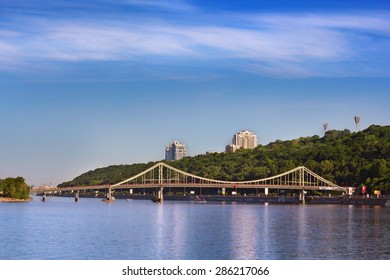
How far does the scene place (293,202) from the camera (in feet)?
515

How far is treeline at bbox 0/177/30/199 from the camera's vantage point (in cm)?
14050

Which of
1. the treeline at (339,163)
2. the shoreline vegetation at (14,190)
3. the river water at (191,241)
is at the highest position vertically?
the treeline at (339,163)

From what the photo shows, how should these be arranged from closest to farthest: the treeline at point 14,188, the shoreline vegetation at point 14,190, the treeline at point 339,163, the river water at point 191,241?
the river water at point 191,241 < the shoreline vegetation at point 14,190 < the treeline at point 14,188 < the treeline at point 339,163

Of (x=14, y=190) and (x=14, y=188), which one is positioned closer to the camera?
(x=14, y=190)

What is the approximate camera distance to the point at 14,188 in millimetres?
140500

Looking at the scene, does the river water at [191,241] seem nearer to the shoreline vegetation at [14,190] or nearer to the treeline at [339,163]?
the shoreline vegetation at [14,190]

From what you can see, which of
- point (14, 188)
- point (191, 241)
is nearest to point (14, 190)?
point (14, 188)

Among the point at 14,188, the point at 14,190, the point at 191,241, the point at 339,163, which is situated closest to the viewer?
the point at 191,241

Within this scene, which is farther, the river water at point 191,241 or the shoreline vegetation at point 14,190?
the shoreline vegetation at point 14,190

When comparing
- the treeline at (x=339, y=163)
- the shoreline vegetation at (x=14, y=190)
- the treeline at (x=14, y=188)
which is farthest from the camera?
the treeline at (x=339, y=163)

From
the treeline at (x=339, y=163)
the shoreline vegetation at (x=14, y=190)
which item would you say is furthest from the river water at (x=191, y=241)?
the treeline at (x=339, y=163)

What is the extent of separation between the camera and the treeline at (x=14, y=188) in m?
140

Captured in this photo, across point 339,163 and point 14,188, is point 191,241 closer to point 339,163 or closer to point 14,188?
point 14,188
